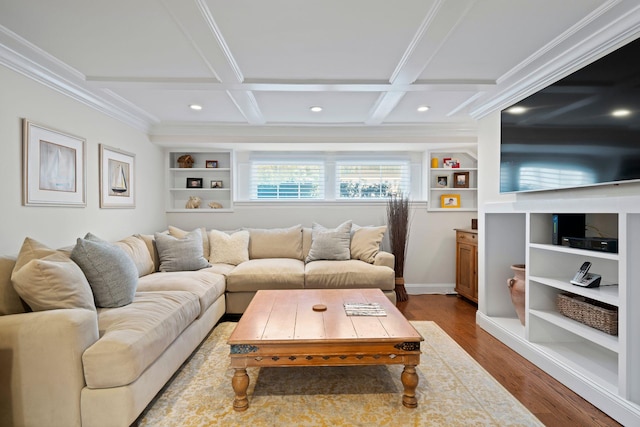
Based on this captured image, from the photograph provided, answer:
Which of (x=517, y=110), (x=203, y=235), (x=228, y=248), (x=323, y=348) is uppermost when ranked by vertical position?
(x=517, y=110)

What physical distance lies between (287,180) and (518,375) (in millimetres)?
3654

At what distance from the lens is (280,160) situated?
4.96 m

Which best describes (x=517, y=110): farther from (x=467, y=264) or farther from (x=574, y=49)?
(x=467, y=264)

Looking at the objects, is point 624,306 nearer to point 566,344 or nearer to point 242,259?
point 566,344

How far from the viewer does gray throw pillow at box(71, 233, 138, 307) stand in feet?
7.32

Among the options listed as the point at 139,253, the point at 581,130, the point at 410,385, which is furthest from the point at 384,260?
the point at 139,253

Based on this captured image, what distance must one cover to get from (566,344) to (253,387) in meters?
2.40

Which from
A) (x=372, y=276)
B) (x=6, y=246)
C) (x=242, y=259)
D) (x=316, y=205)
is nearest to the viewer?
(x=6, y=246)

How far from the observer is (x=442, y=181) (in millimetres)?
4859

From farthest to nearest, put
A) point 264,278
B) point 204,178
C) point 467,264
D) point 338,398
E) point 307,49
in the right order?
point 204,178, point 467,264, point 264,278, point 307,49, point 338,398

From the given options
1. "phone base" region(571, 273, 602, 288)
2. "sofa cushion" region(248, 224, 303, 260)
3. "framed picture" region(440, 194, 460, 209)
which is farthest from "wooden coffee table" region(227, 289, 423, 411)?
"framed picture" region(440, 194, 460, 209)

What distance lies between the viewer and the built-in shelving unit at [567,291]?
177cm

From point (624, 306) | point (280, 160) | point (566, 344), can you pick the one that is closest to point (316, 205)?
point (280, 160)

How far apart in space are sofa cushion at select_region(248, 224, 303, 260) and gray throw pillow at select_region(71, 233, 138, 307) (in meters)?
2.01
